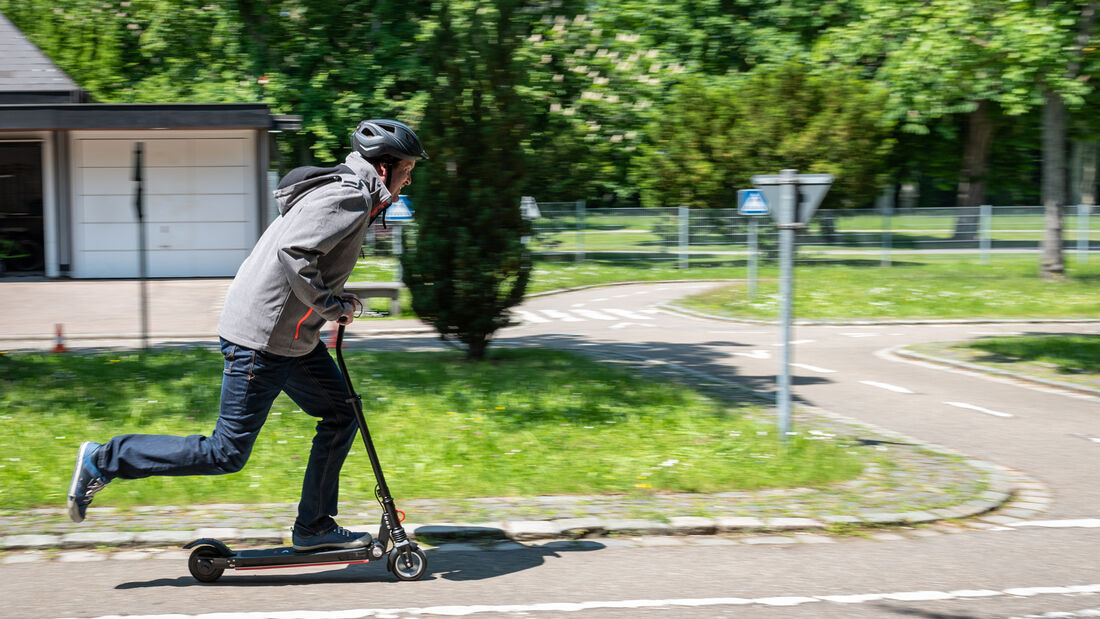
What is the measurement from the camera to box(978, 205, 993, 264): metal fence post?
31219 mm

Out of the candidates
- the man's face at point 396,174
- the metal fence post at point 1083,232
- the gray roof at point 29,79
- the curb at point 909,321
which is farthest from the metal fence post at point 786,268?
the metal fence post at point 1083,232

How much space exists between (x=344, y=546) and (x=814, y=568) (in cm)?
217

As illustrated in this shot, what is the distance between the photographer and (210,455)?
4.44m

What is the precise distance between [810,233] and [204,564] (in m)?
27.2

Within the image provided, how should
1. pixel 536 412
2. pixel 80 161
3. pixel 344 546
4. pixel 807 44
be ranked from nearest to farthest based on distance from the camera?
pixel 344 546
pixel 536 412
pixel 80 161
pixel 807 44

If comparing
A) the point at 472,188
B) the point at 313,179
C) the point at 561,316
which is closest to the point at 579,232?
the point at 561,316

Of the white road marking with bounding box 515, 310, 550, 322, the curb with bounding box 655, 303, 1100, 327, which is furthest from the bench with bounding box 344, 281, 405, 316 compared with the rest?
the curb with bounding box 655, 303, 1100, 327

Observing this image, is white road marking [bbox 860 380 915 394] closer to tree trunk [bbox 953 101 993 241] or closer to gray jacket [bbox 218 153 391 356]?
gray jacket [bbox 218 153 391 356]

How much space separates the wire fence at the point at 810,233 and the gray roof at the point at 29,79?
497 inches

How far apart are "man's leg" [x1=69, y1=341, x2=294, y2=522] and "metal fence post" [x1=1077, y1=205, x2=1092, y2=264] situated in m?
31.4

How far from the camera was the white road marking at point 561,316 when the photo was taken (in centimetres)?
1964

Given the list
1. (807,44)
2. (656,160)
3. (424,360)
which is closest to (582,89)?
(656,160)

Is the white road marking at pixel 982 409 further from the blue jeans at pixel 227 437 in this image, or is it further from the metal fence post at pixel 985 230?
the metal fence post at pixel 985 230

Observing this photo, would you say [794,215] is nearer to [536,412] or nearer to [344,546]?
[536,412]
